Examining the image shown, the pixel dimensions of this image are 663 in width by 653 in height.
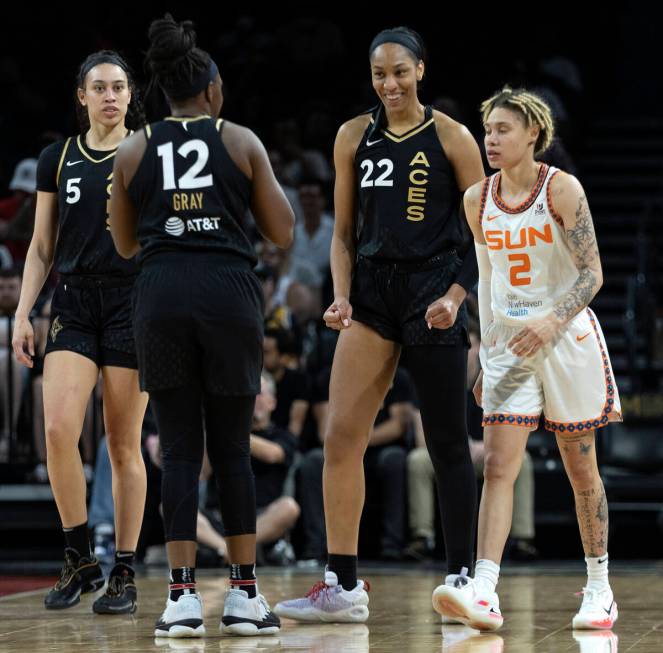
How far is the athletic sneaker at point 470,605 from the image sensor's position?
4.43 metres

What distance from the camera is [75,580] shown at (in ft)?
17.3

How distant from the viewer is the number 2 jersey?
4.65 metres

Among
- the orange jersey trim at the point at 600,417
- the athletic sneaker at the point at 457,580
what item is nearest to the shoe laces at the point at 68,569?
the athletic sneaker at the point at 457,580

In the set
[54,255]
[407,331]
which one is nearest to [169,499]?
[407,331]

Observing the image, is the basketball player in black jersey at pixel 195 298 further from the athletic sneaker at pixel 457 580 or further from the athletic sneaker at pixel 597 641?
the athletic sneaker at pixel 597 641

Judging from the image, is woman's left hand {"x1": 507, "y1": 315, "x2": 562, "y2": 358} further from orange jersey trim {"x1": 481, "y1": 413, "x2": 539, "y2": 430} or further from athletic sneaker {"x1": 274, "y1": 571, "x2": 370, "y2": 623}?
athletic sneaker {"x1": 274, "y1": 571, "x2": 370, "y2": 623}

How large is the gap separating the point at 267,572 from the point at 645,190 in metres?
7.34

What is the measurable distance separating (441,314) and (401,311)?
0.22 meters

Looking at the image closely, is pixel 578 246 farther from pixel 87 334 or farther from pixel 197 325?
pixel 87 334

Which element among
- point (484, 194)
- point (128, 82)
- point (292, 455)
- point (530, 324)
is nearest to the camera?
point (530, 324)

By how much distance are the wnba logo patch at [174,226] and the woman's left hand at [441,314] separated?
888mm

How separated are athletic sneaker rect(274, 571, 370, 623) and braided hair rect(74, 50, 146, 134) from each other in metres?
1.91

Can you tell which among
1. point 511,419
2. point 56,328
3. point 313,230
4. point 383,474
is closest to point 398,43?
point 511,419

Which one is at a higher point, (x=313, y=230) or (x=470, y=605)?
(x=313, y=230)
